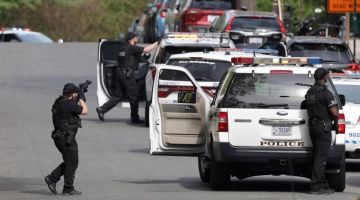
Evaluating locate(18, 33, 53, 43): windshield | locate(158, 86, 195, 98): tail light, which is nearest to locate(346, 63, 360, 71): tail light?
locate(158, 86, 195, 98): tail light

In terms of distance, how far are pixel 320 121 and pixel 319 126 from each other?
0.25 ft

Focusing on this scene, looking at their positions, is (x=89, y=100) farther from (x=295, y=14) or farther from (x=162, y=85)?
(x=295, y=14)

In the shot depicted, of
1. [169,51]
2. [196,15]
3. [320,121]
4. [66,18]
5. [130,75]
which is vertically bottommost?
[66,18]

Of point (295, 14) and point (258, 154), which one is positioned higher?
point (258, 154)

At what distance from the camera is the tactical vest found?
15961mm

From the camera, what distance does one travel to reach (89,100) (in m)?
31.4

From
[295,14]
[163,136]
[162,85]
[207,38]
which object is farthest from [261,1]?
[163,136]

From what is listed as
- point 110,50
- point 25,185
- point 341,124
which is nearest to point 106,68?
point 110,50

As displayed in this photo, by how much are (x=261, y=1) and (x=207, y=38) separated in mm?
37811

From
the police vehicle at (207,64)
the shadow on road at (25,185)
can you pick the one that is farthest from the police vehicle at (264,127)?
the police vehicle at (207,64)

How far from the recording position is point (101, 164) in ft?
66.8

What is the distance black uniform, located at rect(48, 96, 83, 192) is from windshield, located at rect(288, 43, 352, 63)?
14.3 meters

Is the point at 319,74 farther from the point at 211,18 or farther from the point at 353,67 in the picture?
the point at 211,18

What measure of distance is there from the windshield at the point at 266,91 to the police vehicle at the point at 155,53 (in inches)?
327
